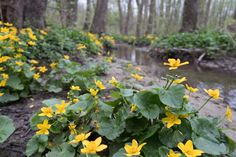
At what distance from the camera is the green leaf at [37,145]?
1.58 metres

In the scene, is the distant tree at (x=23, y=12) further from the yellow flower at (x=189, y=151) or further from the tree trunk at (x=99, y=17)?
the tree trunk at (x=99, y=17)

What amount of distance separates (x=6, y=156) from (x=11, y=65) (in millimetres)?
1120

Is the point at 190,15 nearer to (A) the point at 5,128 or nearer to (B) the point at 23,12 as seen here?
(B) the point at 23,12

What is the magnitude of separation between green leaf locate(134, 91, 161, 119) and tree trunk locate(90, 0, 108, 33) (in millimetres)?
10120

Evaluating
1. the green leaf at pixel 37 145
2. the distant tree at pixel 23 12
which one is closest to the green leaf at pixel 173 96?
the green leaf at pixel 37 145

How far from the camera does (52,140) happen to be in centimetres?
170

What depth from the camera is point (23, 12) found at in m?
5.35

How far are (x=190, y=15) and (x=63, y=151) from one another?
32.0 ft

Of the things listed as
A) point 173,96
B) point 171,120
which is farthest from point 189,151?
point 173,96

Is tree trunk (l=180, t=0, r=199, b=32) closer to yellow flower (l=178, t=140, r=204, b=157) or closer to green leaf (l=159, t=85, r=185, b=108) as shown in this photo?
green leaf (l=159, t=85, r=185, b=108)

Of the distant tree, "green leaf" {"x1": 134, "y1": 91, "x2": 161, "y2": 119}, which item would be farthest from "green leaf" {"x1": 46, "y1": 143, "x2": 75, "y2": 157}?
the distant tree

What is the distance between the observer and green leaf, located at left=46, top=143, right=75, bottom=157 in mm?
1470

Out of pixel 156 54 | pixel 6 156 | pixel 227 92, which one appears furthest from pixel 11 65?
pixel 156 54

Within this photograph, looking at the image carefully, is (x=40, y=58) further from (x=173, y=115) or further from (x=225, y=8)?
(x=225, y=8)
